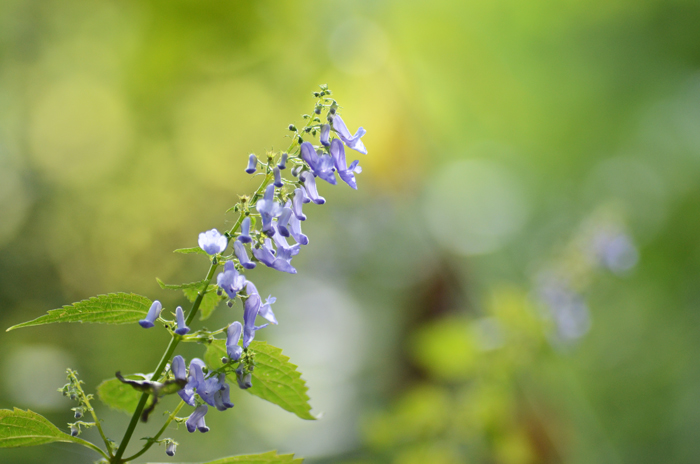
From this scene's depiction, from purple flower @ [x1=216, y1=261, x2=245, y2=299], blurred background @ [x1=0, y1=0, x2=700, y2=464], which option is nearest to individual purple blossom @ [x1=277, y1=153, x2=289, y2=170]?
purple flower @ [x1=216, y1=261, x2=245, y2=299]

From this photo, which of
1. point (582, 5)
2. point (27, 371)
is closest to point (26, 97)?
point (27, 371)

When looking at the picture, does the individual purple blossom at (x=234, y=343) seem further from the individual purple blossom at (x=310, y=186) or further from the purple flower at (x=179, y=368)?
the individual purple blossom at (x=310, y=186)

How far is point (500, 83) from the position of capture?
3.57 meters

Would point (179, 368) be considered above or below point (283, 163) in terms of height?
below

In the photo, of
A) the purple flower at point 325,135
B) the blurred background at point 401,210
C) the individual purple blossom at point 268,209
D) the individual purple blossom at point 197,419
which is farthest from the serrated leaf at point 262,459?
the blurred background at point 401,210

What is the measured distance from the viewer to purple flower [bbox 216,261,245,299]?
506 mm

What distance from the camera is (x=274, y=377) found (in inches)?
23.5

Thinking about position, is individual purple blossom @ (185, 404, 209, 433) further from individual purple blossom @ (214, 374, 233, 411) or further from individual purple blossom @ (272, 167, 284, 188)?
individual purple blossom @ (272, 167, 284, 188)

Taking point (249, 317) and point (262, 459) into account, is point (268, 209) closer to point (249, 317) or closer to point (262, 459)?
point (249, 317)

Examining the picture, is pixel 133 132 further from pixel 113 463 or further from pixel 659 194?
pixel 659 194

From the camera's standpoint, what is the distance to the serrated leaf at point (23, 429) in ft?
1.76

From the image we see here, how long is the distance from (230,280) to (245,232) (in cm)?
5

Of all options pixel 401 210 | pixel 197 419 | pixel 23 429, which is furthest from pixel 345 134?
pixel 401 210

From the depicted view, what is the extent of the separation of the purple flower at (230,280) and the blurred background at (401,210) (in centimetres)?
69
